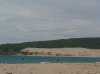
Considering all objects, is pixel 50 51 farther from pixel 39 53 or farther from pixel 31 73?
pixel 31 73

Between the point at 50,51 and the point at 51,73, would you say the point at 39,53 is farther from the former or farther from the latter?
the point at 51,73

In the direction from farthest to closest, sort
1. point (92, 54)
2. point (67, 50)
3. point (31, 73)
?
point (67, 50), point (92, 54), point (31, 73)

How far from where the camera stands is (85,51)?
7549 inches

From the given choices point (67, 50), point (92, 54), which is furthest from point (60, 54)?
point (92, 54)

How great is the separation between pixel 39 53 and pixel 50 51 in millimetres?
6791

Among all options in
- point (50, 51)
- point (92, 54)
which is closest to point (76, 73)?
point (92, 54)

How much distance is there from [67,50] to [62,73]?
165 meters

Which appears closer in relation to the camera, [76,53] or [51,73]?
[51,73]

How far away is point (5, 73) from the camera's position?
31.8 meters

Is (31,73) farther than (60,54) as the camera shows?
No

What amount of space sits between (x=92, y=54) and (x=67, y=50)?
18.1m

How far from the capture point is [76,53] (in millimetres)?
190125

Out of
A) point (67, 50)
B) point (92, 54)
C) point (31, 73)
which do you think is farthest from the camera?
point (67, 50)

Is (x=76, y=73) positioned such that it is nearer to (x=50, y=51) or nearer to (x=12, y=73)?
A: (x=12, y=73)
